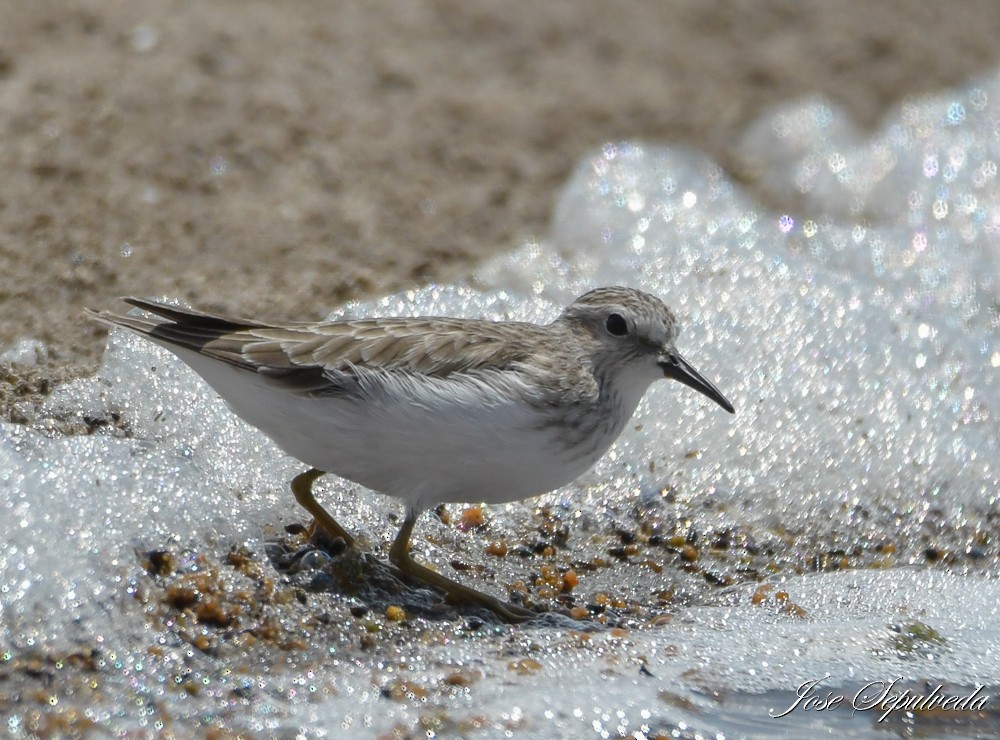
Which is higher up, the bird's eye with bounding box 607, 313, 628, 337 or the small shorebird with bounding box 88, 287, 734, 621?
the bird's eye with bounding box 607, 313, 628, 337

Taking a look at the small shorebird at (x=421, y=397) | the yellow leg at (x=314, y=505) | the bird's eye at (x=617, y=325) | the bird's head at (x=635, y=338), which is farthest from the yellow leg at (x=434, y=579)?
the bird's eye at (x=617, y=325)

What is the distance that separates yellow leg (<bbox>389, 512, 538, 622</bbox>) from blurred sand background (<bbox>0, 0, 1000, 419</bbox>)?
5.92ft

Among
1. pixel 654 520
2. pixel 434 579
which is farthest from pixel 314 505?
pixel 654 520

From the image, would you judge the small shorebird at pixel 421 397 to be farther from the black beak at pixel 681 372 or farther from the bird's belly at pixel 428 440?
the black beak at pixel 681 372

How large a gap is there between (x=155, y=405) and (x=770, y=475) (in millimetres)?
2789

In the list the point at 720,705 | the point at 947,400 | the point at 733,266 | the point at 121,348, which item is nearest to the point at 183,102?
the point at 121,348

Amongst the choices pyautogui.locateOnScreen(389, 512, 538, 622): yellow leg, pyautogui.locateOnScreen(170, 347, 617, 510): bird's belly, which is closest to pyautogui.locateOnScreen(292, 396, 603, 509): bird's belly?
pyautogui.locateOnScreen(170, 347, 617, 510): bird's belly

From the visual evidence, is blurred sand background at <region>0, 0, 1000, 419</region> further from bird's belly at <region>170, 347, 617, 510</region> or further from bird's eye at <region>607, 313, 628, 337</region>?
bird's eye at <region>607, 313, 628, 337</region>

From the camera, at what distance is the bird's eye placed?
17.6ft

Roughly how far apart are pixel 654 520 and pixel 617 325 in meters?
1.01

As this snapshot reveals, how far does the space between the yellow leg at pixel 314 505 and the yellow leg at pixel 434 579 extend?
215 millimetres

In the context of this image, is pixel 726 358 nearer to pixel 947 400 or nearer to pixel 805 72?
pixel 947 400

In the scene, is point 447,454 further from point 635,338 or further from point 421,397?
point 635,338

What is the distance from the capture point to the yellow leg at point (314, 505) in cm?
525
